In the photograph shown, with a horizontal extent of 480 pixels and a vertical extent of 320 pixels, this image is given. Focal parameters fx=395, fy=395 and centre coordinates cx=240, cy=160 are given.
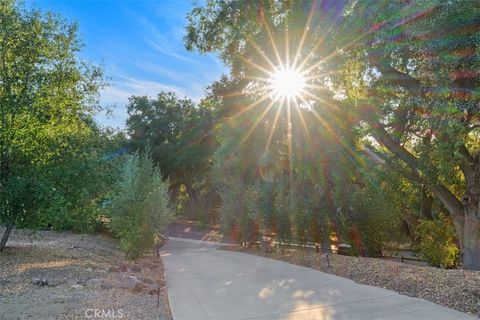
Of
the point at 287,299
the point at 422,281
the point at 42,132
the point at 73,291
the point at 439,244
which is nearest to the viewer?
the point at 287,299

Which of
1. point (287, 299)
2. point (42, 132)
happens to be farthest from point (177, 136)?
point (287, 299)

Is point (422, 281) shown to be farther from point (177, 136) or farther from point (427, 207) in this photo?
point (177, 136)

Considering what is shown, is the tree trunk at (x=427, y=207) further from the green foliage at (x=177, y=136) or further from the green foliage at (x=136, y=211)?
the green foliage at (x=177, y=136)

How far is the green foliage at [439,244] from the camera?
13773 millimetres

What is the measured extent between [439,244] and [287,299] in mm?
9397

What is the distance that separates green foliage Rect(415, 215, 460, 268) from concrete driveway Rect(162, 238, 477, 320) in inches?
253

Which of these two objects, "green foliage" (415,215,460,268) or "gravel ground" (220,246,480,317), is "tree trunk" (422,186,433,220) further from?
"gravel ground" (220,246,480,317)

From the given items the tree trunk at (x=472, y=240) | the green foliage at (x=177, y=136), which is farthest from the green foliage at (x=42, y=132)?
the green foliage at (x=177, y=136)

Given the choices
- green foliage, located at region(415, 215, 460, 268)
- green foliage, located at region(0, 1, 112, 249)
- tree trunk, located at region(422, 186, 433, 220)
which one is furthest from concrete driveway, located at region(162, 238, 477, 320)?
tree trunk, located at region(422, 186, 433, 220)

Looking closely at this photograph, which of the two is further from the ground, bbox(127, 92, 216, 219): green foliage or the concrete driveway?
bbox(127, 92, 216, 219): green foliage

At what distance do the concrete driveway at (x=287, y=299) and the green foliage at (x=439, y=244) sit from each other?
642 cm

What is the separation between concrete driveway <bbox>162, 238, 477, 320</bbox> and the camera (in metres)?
5.89

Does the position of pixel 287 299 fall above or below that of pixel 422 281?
below

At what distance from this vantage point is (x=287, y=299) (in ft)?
22.8
